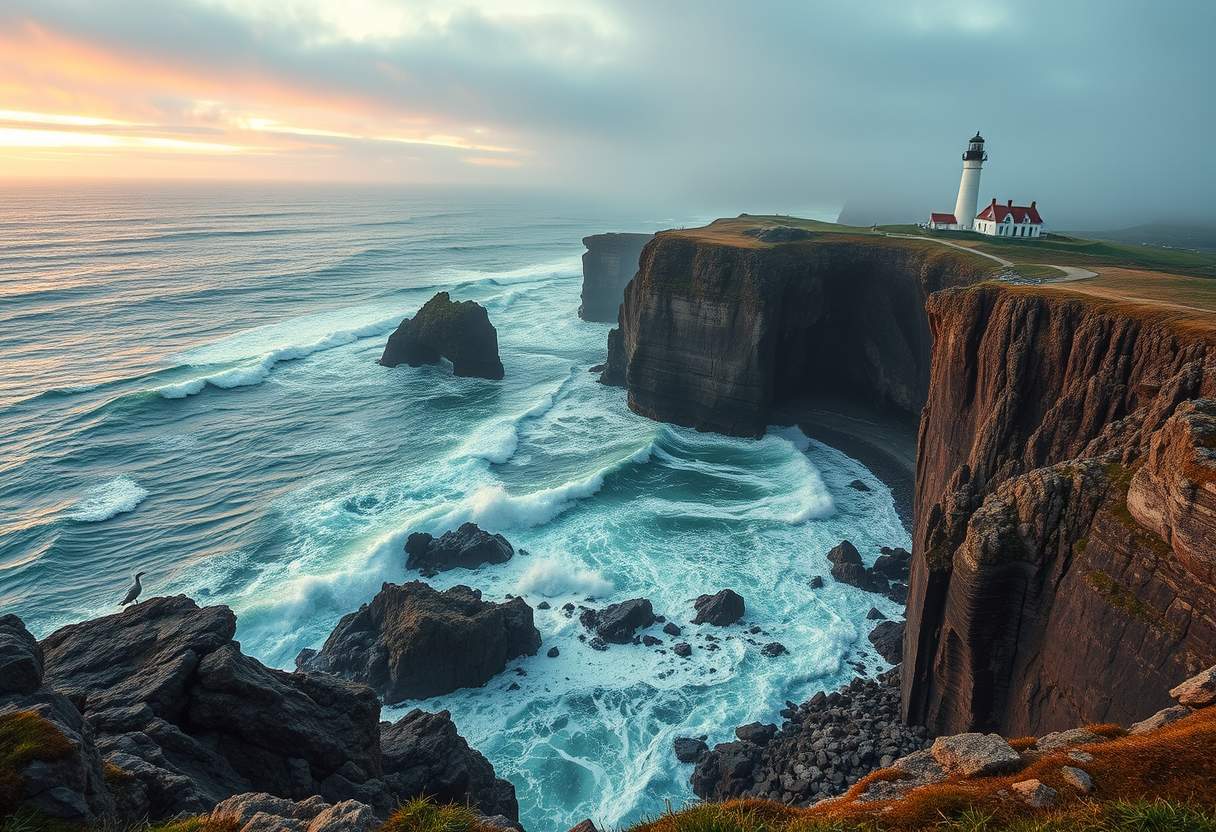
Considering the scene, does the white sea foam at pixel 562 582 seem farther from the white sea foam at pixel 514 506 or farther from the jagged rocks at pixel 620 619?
the white sea foam at pixel 514 506

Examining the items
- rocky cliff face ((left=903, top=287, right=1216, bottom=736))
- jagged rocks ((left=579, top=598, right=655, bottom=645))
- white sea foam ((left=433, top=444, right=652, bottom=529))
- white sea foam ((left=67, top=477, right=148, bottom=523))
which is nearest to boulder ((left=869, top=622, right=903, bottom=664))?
rocky cliff face ((left=903, top=287, right=1216, bottom=736))

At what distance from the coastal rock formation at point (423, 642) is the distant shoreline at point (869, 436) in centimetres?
2409

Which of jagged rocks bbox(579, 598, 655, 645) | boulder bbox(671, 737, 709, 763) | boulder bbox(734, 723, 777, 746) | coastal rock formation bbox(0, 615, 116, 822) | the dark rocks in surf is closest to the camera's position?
coastal rock formation bbox(0, 615, 116, 822)

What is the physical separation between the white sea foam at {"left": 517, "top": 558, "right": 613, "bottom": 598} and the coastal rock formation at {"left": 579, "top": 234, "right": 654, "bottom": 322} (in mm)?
59371

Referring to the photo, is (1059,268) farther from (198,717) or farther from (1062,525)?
(198,717)

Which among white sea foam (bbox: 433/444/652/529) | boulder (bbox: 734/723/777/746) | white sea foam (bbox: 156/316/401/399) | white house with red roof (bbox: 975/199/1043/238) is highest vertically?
white house with red roof (bbox: 975/199/1043/238)

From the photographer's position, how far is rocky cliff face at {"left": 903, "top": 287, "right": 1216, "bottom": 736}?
14.1 metres

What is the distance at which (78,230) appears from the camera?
134500 mm

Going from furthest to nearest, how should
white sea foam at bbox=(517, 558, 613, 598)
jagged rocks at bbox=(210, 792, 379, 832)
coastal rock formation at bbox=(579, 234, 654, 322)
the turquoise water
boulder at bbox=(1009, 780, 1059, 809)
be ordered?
coastal rock formation at bbox=(579, 234, 654, 322) < white sea foam at bbox=(517, 558, 613, 598) < the turquoise water < jagged rocks at bbox=(210, 792, 379, 832) < boulder at bbox=(1009, 780, 1059, 809)

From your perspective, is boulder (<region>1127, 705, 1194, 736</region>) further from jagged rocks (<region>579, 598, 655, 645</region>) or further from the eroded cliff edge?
jagged rocks (<region>579, 598, 655, 645</region>)

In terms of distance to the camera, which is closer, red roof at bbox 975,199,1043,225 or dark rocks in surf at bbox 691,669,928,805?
dark rocks in surf at bbox 691,669,928,805

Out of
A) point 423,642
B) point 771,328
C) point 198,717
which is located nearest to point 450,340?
point 771,328

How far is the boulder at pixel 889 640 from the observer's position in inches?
1067

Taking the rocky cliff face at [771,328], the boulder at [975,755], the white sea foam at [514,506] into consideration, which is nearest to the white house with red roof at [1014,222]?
the rocky cliff face at [771,328]
